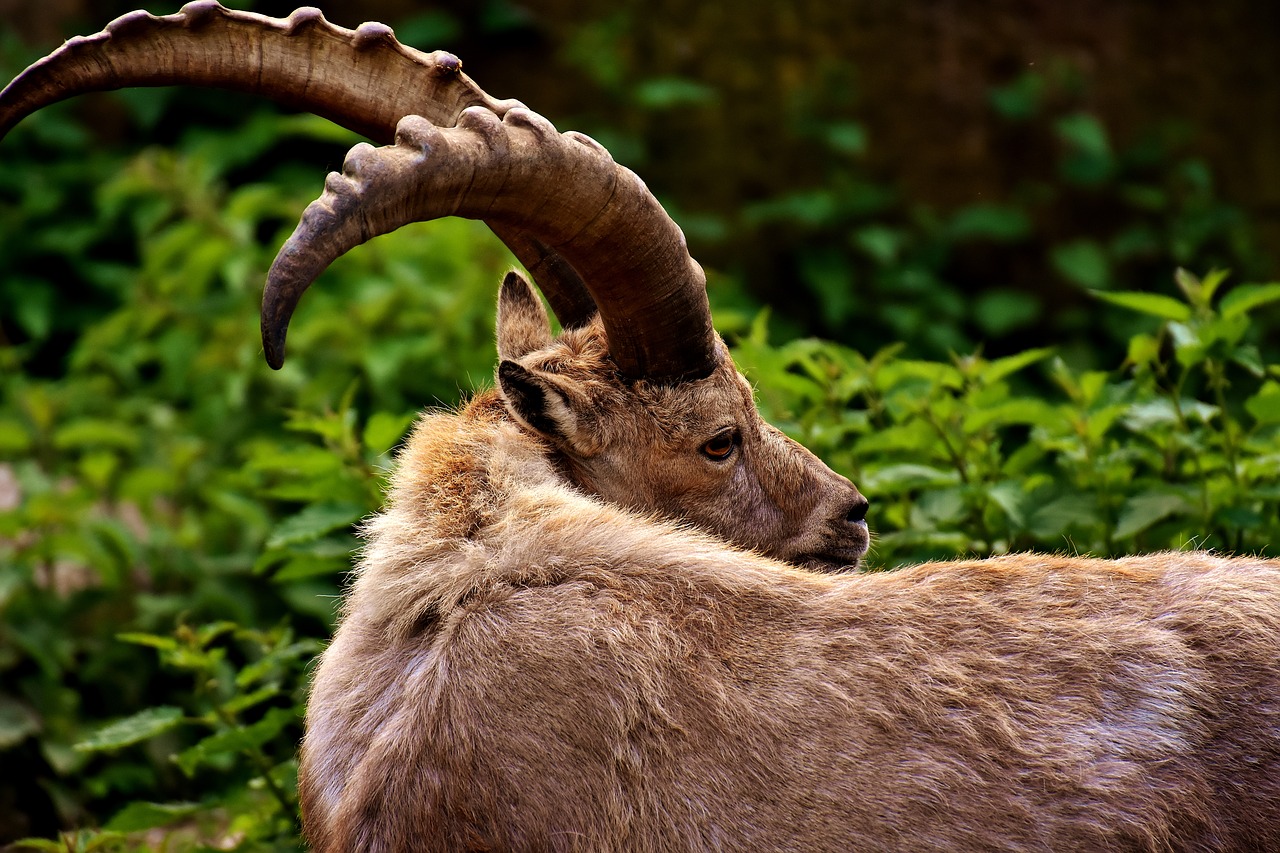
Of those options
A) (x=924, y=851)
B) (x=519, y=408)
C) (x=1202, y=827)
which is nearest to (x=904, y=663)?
(x=924, y=851)

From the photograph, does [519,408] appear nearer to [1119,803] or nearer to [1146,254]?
[1119,803]

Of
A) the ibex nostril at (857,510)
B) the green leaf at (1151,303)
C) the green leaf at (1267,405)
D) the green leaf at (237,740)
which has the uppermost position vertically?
the green leaf at (1151,303)

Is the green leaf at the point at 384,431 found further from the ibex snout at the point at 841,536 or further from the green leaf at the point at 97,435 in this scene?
the green leaf at the point at 97,435

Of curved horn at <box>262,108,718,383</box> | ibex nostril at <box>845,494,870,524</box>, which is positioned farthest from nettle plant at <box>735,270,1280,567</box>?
curved horn at <box>262,108,718,383</box>

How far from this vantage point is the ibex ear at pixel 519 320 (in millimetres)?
5410

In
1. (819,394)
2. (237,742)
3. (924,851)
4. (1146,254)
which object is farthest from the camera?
(1146,254)

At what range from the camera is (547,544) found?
4238mm

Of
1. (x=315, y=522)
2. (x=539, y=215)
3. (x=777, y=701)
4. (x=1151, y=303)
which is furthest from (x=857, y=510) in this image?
(x=315, y=522)

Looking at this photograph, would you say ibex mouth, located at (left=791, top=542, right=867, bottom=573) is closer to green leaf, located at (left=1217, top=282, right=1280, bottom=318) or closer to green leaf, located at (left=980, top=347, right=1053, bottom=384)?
green leaf, located at (left=980, top=347, right=1053, bottom=384)

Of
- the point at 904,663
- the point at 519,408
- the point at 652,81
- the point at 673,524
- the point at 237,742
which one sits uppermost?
the point at 652,81

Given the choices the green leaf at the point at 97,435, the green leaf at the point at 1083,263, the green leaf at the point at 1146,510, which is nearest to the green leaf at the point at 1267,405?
the green leaf at the point at 1146,510

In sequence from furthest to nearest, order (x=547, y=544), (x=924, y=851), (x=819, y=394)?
(x=819, y=394), (x=547, y=544), (x=924, y=851)

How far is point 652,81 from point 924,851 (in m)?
10.2

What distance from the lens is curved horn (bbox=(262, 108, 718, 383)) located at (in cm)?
347
